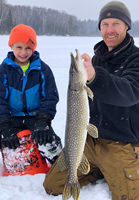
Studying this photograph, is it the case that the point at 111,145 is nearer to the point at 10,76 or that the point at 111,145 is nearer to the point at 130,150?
the point at 130,150

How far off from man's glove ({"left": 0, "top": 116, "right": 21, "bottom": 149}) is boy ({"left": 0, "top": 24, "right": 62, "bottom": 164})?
0.01 meters

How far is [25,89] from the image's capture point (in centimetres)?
303

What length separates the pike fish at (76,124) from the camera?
1463 mm

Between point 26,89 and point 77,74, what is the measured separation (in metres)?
1.75

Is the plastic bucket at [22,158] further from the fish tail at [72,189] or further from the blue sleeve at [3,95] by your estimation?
the fish tail at [72,189]

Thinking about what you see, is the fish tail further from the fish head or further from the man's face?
the man's face

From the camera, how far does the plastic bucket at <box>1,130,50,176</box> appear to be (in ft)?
9.18

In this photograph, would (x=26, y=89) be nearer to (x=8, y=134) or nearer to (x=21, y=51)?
(x=21, y=51)

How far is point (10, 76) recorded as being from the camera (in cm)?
302

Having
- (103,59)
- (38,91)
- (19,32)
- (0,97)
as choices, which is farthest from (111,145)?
(19,32)

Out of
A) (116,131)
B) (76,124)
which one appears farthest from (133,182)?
(76,124)

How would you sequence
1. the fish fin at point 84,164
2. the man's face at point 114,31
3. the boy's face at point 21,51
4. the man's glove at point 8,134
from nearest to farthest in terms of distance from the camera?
the fish fin at point 84,164
the man's face at point 114,31
the man's glove at point 8,134
the boy's face at point 21,51

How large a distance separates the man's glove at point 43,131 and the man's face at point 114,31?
1.38 metres

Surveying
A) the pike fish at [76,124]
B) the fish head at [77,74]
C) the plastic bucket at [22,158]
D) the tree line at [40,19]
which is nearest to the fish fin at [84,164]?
the pike fish at [76,124]
